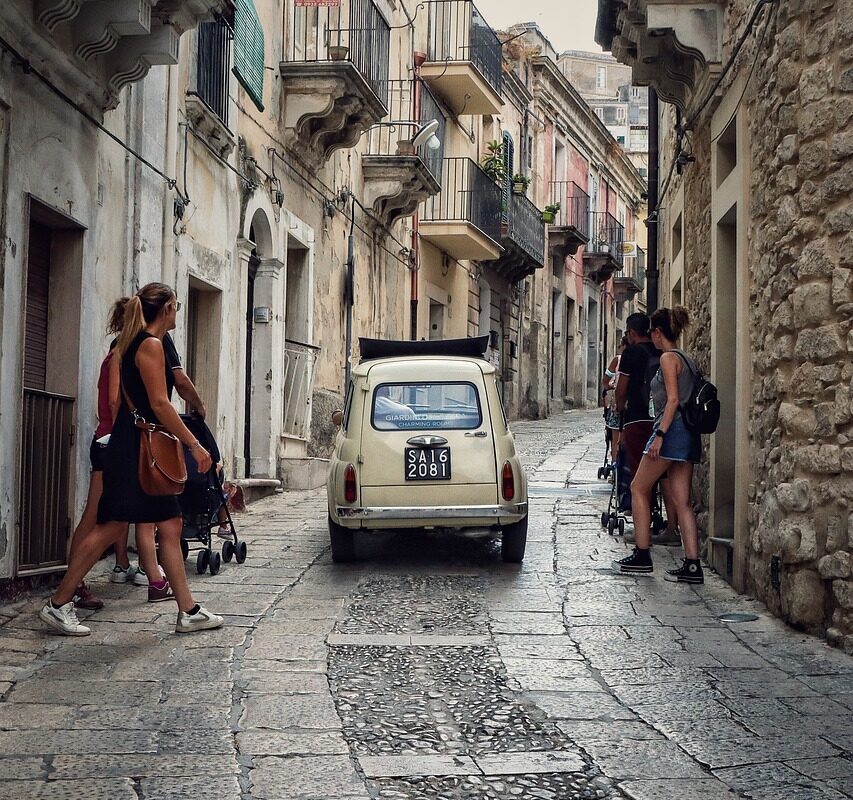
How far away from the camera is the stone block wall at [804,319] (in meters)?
6.83

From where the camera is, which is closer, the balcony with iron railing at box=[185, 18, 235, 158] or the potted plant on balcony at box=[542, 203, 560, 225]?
the balcony with iron railing at box=[185, 18, 235, 158]

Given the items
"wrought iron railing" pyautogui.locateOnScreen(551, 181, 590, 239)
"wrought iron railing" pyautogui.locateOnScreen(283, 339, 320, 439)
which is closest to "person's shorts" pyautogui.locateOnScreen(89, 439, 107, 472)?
"wrought iron railing" pyautogui.locateOnScreen(283, 339, 320, 439)

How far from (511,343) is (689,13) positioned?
821 inches

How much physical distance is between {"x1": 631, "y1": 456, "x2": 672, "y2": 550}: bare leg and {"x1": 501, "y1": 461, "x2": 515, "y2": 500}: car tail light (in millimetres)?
909

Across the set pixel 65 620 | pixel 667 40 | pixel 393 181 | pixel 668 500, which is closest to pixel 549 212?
pixel 393 181

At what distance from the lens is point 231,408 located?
14.0m

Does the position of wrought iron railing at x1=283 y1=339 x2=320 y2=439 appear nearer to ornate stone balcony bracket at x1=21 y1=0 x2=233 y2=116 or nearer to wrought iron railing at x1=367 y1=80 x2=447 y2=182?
wrought iron railing at x1=367 y1=80 x2=447 y2=182

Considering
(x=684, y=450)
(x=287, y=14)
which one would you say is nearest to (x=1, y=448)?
(x=684, y=450)

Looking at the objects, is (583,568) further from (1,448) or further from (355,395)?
(1,448)

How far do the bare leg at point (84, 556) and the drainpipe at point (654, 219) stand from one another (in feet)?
37.2

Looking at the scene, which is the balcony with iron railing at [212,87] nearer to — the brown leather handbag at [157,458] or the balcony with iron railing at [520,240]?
the brown leather handbag at [157,458]

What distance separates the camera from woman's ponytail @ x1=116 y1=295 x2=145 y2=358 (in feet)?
22.8

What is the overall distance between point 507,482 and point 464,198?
1539 centimetres

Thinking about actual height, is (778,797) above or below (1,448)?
below
